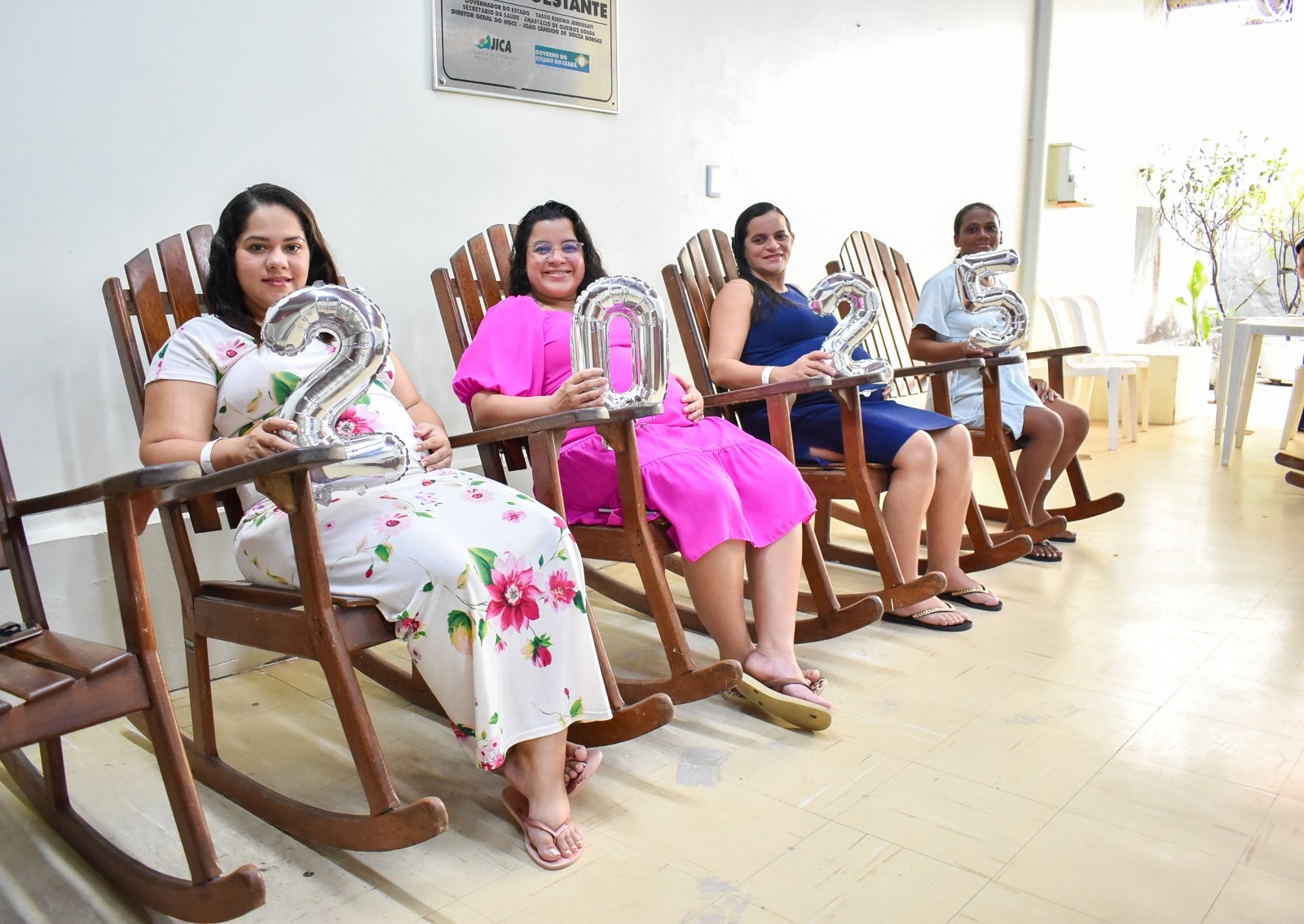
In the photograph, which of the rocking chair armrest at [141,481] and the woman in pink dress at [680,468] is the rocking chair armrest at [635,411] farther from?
Answer: the rocking chair armrest at [141,481]

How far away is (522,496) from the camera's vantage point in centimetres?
170

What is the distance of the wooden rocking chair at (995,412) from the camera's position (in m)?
2.91

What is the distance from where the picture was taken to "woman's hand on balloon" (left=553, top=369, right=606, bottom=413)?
1.85m

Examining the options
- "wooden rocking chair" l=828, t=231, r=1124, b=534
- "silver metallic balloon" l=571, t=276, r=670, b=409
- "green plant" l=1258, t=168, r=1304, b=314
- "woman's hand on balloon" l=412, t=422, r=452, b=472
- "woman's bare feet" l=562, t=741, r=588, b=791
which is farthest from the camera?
"green plant" l=1258, t=168, r=1304, b=314

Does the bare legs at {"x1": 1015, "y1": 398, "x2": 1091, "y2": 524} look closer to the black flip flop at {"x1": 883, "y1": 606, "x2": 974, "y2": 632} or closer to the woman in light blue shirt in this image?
the woman in light blue shirt

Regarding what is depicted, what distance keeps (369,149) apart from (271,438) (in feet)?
4.09

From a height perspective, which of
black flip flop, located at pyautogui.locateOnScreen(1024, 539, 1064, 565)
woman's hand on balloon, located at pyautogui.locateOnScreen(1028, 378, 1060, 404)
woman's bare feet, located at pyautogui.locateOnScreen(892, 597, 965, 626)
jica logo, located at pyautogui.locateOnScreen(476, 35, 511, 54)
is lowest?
black flip flop, located at pyautogui.locateOnScreen(1024, 539, 1064, 565)

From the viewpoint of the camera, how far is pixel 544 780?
1534mm

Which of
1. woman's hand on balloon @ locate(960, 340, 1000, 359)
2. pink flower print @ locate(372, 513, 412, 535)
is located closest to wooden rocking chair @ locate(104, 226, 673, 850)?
pink flower print @ locate(372, 513, 412, 535)

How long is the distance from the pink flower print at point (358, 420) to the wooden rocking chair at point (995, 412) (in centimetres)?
175

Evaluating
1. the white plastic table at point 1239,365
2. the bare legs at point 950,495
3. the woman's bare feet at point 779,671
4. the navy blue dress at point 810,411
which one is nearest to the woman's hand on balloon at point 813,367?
the navy blue dress at point 810,411

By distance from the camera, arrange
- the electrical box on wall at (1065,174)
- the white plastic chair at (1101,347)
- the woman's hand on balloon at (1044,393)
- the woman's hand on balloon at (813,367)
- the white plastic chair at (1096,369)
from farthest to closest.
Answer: the white plastic chair at (1101,347)
the electrical box on wall at (1065,174)
the white plastic chair at (1096,369)
the woman's hand on balloon at (1044,393)
the woman's hand on balloon at (813,367)

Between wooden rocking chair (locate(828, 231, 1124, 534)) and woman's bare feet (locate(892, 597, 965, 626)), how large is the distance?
435 millimetres

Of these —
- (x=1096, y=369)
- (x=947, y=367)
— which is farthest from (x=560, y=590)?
(x=1096, y=369)
